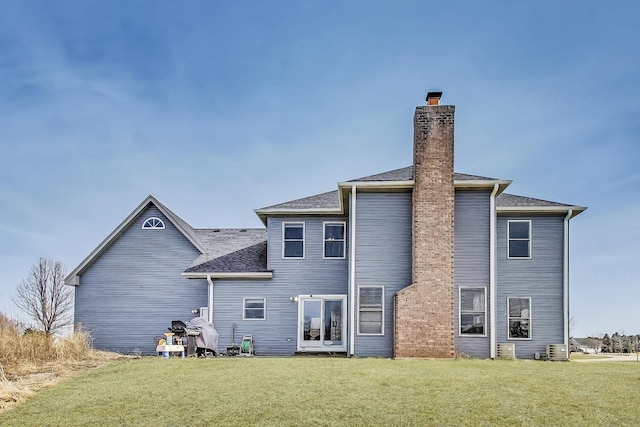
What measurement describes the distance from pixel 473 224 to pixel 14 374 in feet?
43.5

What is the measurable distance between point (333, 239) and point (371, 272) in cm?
295

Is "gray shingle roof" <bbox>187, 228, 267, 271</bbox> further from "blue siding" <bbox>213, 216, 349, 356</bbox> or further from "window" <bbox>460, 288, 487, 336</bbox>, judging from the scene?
"window" <bbox>460, 288, 487, 336</bbox>

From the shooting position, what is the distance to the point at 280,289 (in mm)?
20328

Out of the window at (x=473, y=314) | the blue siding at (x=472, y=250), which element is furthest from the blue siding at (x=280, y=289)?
the window at (x=473, y=314)

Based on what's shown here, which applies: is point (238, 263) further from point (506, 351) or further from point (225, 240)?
point (506, 351)

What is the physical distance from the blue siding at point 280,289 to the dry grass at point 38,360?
4.53 meters

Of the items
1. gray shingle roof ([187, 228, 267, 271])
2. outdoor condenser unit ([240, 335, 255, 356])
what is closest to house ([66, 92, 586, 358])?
gray shingle roof ([187, 228, 267, 271])

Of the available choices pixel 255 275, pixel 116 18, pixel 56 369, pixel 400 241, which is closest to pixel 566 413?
pixel 400 241

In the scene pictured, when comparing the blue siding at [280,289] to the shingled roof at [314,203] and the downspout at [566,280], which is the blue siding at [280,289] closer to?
the shingled roof at [314,203]

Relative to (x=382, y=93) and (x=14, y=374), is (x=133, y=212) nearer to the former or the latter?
(x=14, y=374)

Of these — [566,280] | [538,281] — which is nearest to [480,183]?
[538,281]

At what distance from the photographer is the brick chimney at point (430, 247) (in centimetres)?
1680

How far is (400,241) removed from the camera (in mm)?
17797

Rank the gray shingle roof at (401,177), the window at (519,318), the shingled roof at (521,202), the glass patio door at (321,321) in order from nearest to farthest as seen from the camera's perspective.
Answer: the gray shingle roof at (401,177)
the window at (519,318)
the shingled roof at (521,202)
the glass patio door at (321,321)
